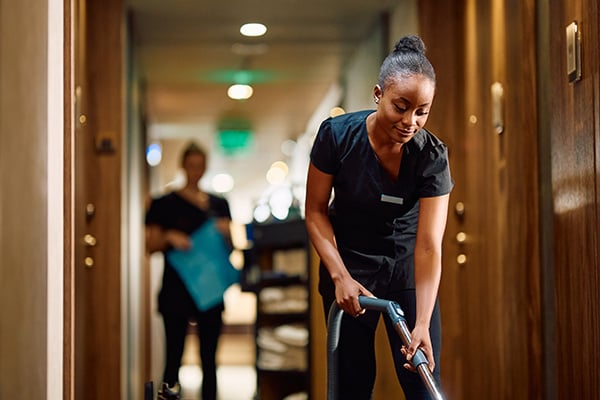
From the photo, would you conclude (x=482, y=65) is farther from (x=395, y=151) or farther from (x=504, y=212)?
(x=395, y=151)

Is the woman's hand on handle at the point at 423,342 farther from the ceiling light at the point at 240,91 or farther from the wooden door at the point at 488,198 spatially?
the ceiling light at the point at 240,91

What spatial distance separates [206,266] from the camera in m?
4.79

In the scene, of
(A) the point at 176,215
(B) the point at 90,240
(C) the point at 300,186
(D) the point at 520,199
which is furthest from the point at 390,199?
(C) the point at 300,186

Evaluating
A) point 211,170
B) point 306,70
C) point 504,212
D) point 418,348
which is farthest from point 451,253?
point 211,170

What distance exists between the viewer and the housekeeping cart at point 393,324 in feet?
7.42

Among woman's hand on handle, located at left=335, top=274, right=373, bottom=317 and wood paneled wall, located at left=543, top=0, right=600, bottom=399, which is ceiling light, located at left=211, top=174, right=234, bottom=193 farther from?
woman's hand on handle, located at left=335, top=274, right=373, bottom=317

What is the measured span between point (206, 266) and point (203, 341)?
35cm

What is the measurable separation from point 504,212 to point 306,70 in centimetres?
313

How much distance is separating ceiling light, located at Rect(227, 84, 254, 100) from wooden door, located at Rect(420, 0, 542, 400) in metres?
3.43

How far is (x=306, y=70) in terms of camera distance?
6605 millimetres

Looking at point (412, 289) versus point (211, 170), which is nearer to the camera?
point (412, 289)

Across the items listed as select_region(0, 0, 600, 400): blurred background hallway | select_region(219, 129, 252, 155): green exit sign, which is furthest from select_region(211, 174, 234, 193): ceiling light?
select_region(0, 0, 600, 400): blurred background hallway

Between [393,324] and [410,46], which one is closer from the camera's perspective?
[393,324]

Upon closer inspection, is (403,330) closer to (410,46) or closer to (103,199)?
(410,46)
